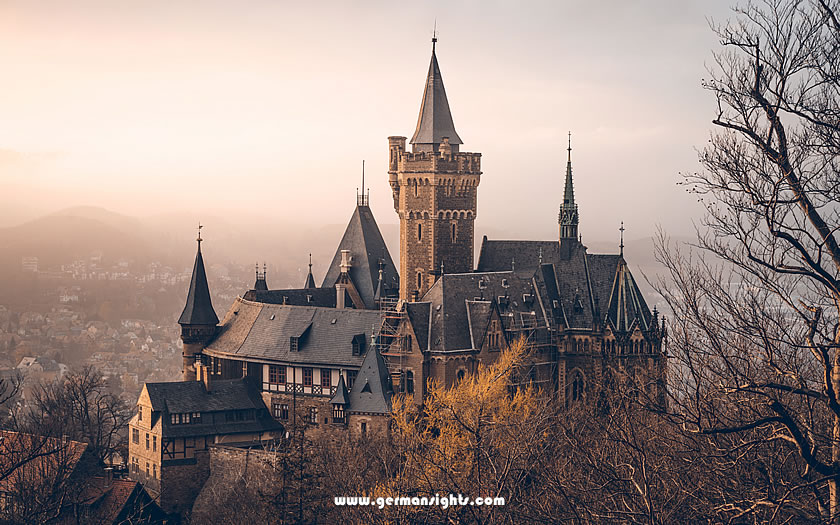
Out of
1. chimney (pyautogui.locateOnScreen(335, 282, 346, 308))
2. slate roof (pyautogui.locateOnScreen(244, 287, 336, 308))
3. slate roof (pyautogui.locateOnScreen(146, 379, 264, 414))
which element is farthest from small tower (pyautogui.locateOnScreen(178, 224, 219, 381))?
chimney (pyautogui.locateOnScreen(335, 282, 346, 308))

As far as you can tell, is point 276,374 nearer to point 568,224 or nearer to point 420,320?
point 420,320

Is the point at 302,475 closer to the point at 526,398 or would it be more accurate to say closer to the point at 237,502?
the point at 237,502

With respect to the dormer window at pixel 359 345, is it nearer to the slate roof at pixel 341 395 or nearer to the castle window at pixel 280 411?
the slate roof at pixel 341 395

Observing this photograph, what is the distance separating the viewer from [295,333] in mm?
74312

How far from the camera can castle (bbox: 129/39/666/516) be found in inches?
2640

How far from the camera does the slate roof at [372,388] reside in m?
65.6

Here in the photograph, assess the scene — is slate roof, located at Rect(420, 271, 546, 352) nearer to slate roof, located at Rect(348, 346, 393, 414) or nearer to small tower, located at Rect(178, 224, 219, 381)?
slate roof, located at Rect(348, 346, 393, 414)

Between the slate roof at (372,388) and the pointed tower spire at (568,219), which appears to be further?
the pointed tower spire at (568,219)

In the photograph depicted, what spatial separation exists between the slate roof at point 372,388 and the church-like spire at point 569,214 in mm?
16349

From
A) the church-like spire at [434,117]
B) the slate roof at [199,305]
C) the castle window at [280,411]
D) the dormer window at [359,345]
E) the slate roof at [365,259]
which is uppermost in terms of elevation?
the church-like spire at [434,117]

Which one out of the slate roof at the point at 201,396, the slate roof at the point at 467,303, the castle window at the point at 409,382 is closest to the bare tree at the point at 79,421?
the slate roof at the point at 201,396

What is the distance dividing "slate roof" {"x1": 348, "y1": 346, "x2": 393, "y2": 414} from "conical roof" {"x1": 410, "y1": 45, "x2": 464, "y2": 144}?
17752 millimetres

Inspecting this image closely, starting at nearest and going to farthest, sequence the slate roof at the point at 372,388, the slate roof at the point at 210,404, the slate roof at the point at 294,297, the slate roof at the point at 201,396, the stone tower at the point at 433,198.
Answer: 1. the slate roof at the point at 372,388
2. the slate roof at the point at 210,404
3. the slate roof at the point at 201,396
4. the stone tower at the point at 433,198
5. the slate roof at the point at 294,297

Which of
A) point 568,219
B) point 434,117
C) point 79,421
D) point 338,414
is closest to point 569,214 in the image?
point 568,219
